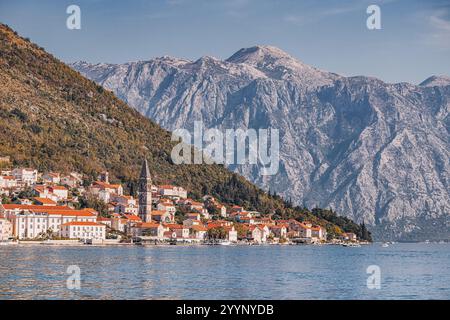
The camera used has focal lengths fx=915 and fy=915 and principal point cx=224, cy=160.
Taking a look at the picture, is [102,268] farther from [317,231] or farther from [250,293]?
[317,231]

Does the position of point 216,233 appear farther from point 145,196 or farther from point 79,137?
point 79,137

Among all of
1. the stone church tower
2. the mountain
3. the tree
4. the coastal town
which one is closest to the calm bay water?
the coastal town

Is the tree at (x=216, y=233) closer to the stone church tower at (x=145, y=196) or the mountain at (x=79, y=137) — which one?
the stone church tower at (x=145, y=196)

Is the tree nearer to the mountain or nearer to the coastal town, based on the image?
the coastal town

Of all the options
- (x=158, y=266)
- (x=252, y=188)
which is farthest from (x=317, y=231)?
(x=158, y=266)

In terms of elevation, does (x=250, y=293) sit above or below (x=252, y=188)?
below

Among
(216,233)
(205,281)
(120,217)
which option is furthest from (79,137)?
(205,281)

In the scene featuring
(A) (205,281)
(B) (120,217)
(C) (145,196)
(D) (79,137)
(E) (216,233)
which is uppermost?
(D) (79,137)
